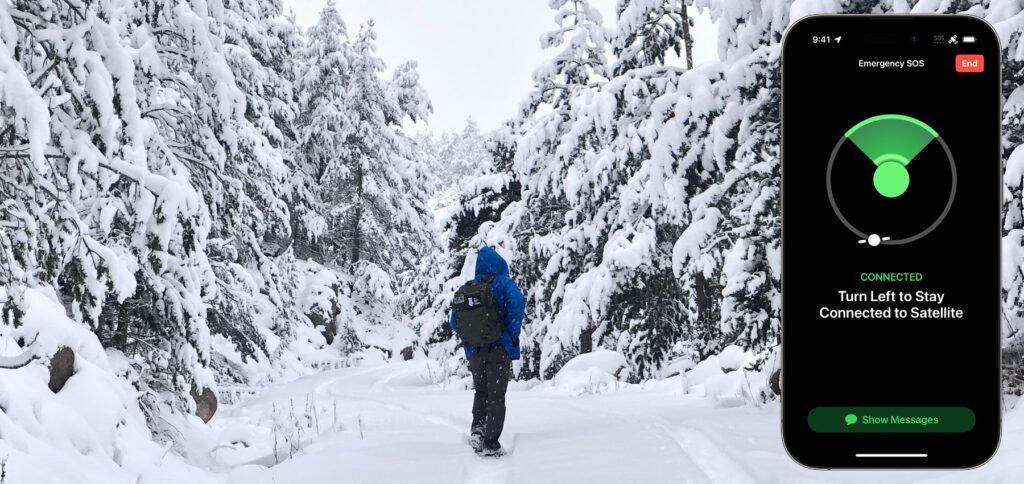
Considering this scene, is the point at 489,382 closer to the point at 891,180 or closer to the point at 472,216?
the point at 891,180

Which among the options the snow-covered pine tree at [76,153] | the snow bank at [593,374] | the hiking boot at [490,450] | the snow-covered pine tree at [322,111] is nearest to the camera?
the snow-covered pine tree at [76,153]

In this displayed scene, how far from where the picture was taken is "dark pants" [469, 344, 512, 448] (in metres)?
6.99

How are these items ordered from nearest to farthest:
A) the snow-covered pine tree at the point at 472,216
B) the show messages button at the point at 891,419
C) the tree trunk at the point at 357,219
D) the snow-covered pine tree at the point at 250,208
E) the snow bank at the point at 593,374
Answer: the show messages button at the point at 891,419 < the snow bank at the point at 593,374 < the snow-covered pine tree at the point at 250,208 < the snow-covered pine tree at the point at 472,216 < the tree trunk at the point at 357,219

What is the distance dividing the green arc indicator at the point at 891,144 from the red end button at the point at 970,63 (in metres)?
0.23

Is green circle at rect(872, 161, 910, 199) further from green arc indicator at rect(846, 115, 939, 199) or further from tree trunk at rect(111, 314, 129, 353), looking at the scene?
tree trunk at rect(111, 314, 129, 353)

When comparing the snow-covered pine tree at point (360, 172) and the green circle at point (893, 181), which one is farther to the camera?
the snow-covered pine tree at point (360, 172)

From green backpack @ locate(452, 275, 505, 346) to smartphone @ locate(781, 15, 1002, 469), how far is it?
4824 mm

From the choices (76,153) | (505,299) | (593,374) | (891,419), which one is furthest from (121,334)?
(891,419)

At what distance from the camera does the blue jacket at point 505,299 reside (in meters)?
7.14

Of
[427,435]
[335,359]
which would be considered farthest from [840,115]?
[335,359]

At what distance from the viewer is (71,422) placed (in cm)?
621

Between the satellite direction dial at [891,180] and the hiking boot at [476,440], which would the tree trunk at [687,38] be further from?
the satellite direction dial at [891,180]

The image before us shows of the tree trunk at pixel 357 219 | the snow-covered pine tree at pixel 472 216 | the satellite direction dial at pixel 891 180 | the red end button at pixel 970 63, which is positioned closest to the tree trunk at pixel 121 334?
the snow-covered pine tree at pixel 472 216

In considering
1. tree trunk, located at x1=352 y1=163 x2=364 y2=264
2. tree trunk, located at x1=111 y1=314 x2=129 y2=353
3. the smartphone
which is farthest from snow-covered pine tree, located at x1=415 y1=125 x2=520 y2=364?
the smartphone
